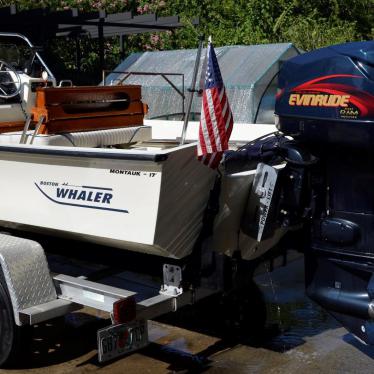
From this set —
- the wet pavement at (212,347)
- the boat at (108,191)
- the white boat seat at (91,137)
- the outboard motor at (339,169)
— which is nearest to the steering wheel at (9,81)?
the white boat seat at (91,137)

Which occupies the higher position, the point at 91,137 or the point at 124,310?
the point at 91,137

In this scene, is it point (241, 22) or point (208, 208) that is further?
point (241, 22)

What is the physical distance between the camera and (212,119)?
377 centimetres

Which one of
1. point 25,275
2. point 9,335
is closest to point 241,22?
point 25,275

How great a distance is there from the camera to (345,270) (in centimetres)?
381

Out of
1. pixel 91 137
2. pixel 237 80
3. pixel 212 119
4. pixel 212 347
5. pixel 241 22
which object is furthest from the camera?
pixel 241 22

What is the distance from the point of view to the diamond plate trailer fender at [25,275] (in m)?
4.20

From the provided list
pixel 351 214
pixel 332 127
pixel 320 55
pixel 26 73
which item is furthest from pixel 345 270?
pixel 26 73

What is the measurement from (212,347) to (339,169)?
70.8 inches

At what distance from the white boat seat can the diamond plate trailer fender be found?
0.98 metres

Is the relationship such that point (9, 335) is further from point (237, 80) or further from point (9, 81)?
point (237, 80)

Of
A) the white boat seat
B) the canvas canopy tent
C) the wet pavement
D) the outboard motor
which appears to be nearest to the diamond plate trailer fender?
the wet pavement

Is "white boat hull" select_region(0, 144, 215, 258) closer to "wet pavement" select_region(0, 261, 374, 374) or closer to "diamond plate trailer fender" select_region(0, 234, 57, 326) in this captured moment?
"diamond plate trailer fender" select_region(0, 234, 57, 326)

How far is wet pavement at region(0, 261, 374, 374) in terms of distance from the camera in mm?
4543
